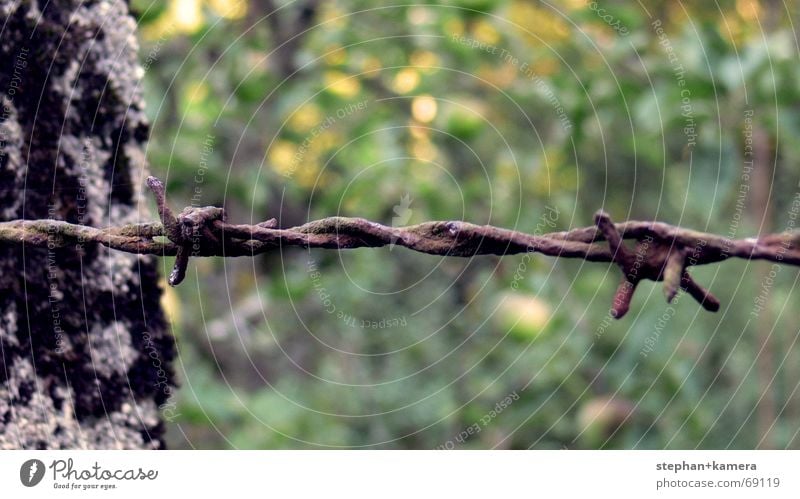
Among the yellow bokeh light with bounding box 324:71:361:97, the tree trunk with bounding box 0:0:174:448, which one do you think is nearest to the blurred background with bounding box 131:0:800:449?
the yellow bokeh light with bounding box 324:71:361:97

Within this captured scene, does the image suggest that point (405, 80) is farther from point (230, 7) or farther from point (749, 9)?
point (749, 9)

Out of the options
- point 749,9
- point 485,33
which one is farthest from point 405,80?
point 749,9

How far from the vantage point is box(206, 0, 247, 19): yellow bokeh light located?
1.76 m

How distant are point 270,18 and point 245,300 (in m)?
0.60

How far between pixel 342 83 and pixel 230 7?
28cm

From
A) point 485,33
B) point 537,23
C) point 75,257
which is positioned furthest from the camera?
point 537,23

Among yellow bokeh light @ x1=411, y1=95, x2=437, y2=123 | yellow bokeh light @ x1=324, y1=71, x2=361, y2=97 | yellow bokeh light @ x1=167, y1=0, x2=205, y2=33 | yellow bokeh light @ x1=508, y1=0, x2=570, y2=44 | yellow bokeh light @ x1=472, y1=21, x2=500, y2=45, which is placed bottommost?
yellow bokeh light @ x1=411, y1=95, x2=437, y2=123

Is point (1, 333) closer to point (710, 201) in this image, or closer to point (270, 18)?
point (710, 201)

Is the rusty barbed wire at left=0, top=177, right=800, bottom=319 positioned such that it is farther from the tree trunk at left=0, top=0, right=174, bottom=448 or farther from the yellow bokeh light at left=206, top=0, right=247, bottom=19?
the yellow bokeh light at left=206, top=0, right=247, bottom=19

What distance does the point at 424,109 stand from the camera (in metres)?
1.83

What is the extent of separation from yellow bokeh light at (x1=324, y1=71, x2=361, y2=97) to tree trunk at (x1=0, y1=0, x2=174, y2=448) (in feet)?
3.12

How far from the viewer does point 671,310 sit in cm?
172
